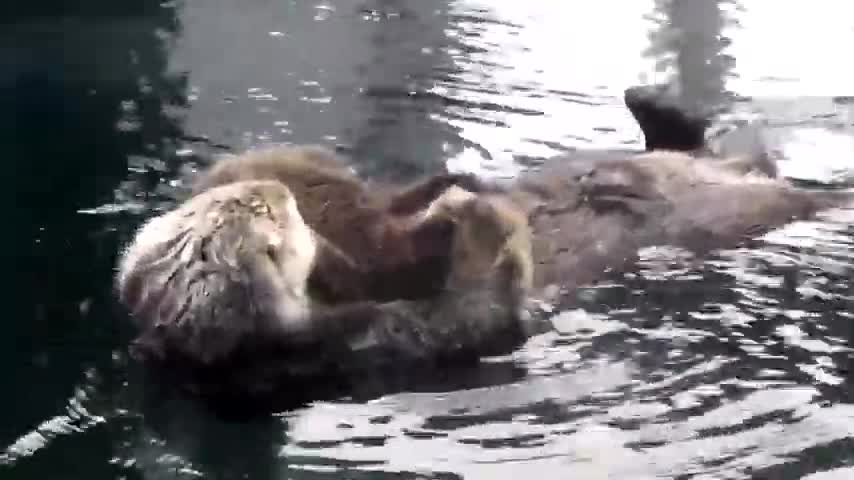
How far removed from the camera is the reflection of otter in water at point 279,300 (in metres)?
1.91

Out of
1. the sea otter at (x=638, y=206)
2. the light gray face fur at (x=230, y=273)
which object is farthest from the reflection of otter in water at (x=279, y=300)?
the sea otter at (x=638, y=206)

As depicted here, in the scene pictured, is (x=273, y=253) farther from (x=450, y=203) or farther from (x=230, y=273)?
(x=450, y=203)

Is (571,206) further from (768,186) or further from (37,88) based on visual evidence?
(37,88)

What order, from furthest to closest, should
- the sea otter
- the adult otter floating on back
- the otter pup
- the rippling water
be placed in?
the sea otter < the otter pup < the adult otter floating on back < the rippling water

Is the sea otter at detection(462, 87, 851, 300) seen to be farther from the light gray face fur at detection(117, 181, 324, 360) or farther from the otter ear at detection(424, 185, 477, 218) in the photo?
the light gray face fur at detection(117, 181, 324, 360)

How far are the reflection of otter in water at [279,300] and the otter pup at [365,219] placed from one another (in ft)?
0.11

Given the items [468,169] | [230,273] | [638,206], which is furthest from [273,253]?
[468,169]

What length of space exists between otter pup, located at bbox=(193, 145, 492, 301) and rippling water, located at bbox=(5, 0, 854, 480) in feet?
0.76

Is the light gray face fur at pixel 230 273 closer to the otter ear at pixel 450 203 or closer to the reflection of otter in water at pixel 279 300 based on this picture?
the reflection of otter in water at pixel 279 300

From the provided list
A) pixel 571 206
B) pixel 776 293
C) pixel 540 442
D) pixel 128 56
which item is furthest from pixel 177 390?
pixel 128 56

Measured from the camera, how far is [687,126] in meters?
3.11

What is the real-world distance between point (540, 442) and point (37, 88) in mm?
3732

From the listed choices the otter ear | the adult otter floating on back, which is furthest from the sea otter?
the otter ear

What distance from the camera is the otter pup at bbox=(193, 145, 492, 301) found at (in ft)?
7.04
